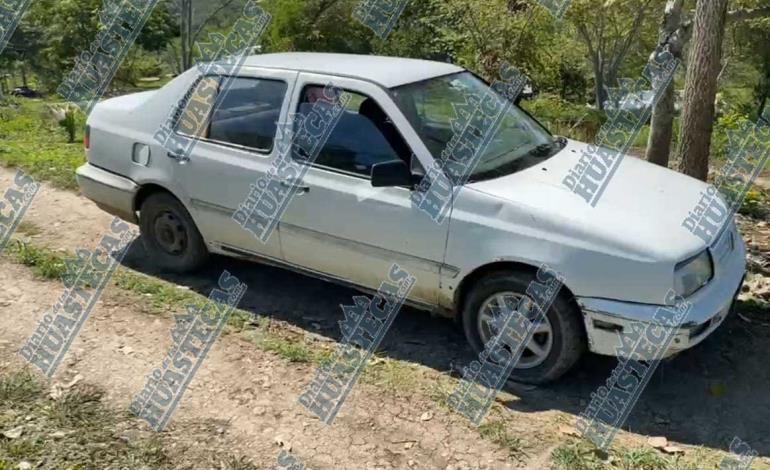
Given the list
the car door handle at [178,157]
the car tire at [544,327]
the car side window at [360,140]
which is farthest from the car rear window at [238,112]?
the car tire at [544,327]

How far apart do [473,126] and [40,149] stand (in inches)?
277

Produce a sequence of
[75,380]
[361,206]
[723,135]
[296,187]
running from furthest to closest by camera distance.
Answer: [723,135] < [296,187] < [361,206] < [75,380]

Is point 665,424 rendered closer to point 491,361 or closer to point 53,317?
point 491,361

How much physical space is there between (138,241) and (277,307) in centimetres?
180

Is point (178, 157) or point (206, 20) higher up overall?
point (178, 157)

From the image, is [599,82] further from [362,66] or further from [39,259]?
[39,259]

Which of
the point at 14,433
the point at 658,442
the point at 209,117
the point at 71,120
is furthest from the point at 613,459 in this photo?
the point at 71,120

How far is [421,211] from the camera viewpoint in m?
3.82

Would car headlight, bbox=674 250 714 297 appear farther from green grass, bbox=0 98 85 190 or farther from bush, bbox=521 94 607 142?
green grass, bbox=0 98 85 190

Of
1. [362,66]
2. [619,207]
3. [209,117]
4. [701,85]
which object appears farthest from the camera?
[701,85]

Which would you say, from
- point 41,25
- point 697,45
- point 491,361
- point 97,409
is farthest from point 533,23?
point 41,25

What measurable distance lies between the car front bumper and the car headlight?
0.03 meters

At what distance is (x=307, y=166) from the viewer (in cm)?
422

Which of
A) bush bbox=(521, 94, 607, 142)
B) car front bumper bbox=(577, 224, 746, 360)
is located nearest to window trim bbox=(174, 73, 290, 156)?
car front bumper bbox=(577, 224, 746, 360)
